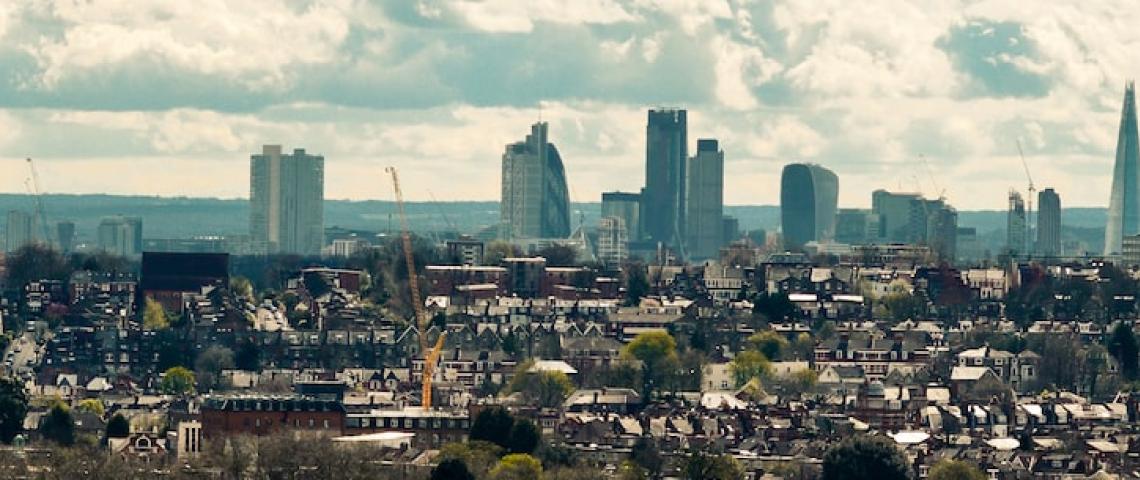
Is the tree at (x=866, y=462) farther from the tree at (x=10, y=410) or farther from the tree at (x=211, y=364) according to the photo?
the tree at (x=211, y=364)

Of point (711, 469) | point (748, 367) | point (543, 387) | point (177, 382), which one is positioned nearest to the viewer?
point (711, 469)

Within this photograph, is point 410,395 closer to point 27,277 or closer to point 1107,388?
point 1107,388

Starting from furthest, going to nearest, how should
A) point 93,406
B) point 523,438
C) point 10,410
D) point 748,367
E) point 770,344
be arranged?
point 770,344
point 748,367
point 93,406
point 10,410
point 523,438

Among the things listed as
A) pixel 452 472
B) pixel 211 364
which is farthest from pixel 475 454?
pixel 211 364

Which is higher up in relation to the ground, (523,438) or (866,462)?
(523,438)

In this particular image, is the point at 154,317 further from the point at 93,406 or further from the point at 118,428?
the point at 118,428

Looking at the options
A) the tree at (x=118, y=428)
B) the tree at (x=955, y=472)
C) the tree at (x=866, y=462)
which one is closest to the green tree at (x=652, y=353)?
the tree at (x=118, y=428)
